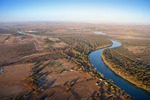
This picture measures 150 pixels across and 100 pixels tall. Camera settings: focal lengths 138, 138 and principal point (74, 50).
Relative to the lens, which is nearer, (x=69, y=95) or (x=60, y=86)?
(x=69, y=95)

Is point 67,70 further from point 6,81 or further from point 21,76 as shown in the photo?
point 6,81

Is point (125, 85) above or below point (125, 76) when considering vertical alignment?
below

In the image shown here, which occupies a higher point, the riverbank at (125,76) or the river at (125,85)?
the riverbank at (125,76)

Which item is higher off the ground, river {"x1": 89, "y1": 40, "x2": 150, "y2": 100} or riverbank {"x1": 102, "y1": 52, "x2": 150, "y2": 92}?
riverbank {"x1": 102, "y1": 52, "x2": 150, "y2": 92}

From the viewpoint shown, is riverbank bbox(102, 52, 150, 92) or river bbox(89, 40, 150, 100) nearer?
river bbox(89, 40, 150, 100)

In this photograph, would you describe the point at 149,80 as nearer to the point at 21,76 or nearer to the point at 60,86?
the point at 60,86

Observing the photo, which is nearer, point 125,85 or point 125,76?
point 125,85

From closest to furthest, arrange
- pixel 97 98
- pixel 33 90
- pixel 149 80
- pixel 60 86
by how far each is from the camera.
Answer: pixel 97 98, pixel 33 90, pixel 60 86, pixel 149 80

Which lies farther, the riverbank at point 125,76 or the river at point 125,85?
the riverbank at point 125,76

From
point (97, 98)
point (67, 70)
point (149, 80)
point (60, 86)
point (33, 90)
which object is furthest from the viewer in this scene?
point (67, 70)

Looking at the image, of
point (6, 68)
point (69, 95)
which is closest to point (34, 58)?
point (6, 68)
